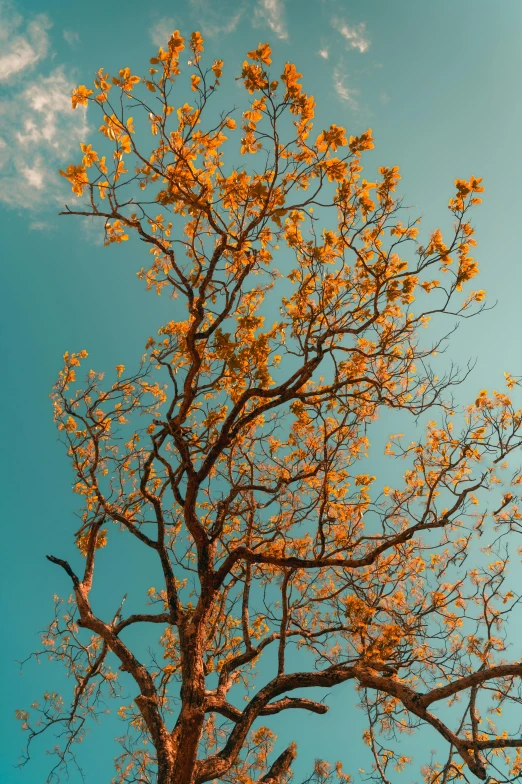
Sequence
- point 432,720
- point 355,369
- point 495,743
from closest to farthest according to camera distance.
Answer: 1. point 495,743
2. point 432,720
3. point 355,369

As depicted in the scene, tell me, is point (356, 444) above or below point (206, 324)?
below

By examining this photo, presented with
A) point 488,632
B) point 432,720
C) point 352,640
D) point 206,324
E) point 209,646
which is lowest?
point 432,720

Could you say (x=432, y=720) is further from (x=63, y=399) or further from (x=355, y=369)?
(x=63, y=399)

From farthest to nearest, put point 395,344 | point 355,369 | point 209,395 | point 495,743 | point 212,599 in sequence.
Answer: point 209,395, point 355,369, point 395,344, point 212,599, point 495,743

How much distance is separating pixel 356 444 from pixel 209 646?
13.9 ft

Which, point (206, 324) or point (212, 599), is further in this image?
point (206, 324)

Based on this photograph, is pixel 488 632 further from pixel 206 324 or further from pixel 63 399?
pixel 63 399

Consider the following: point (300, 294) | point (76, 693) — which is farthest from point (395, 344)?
point (76, 693)

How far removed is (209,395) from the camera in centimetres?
779

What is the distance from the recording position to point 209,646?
25.4 ft

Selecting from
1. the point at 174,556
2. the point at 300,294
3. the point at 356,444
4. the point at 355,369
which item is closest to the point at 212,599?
the point at 174,556

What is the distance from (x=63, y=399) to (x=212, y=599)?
374cm

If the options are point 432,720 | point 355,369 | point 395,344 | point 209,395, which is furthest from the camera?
point 209,395

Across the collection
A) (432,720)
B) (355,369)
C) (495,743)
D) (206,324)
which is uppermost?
(206,324)
